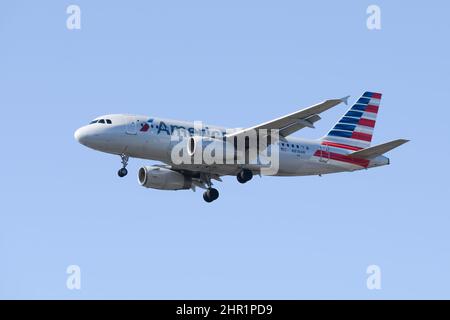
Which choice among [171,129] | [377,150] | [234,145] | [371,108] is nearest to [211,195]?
[234,145]

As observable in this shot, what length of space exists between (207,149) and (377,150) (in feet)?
31.2

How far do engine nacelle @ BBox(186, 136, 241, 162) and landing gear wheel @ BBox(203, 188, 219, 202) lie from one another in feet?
13.9

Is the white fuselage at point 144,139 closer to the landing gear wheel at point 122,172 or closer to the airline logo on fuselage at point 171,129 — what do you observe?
the airline logo on fuselage at point 171,129

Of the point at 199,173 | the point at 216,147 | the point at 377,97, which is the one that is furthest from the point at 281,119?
the point at 377,97

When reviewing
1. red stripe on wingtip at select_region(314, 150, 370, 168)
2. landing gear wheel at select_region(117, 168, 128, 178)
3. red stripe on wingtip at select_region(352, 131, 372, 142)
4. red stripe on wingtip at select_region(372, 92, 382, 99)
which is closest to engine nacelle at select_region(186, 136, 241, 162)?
landing gear wheel at select_region(117, 168, 128, 178)

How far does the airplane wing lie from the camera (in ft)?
167

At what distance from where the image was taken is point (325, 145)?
59656 millimetres

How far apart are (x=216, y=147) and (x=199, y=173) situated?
173 inches

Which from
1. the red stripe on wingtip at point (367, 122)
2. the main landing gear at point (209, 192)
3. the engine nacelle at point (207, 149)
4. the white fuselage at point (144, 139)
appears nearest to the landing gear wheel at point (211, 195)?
the main landing gear at point (209, 192)

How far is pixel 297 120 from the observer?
175ft

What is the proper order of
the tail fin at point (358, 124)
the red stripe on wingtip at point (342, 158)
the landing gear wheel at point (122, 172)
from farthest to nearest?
1. the tail fin at point (358, 124)
2. the red stripe on wingtip at point (342, 158)
3. the landing gear wheel at point (122, 172)

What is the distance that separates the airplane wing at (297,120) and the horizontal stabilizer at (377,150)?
4.72m

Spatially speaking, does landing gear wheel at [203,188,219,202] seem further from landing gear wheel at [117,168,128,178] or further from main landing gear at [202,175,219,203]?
landing gear wheel at [117,168,128,178]

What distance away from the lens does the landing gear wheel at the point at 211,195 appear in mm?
59406
